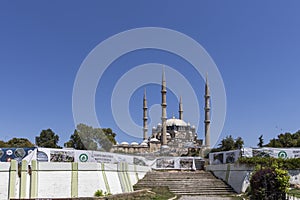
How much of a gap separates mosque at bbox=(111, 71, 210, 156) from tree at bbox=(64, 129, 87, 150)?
4656 millimetres

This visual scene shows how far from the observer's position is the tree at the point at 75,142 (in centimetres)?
4756

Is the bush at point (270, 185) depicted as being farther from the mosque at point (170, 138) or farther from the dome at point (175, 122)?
the dome at point (175, 122)

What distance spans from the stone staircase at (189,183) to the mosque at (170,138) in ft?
84.7

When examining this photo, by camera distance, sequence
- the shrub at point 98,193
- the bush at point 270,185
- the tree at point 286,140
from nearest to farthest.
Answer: the bush at point 270,185, the shrub at point 98,193, the tree at point 286,140

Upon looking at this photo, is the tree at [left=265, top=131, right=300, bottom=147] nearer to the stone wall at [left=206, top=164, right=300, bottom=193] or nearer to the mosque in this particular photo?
the mosque

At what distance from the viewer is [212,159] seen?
27188 mm

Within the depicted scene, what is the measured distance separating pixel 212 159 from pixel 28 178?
51.0ft

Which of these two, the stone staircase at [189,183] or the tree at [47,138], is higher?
the tree at [47,138]

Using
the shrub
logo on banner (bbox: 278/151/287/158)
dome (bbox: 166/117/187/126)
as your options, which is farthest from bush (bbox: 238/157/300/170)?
dome (bbox: 166/117/187/126)

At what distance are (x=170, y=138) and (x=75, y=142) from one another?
20.5m

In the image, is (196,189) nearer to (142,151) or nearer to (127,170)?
(127,170)

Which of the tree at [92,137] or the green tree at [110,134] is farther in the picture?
the green tree at [110,134]

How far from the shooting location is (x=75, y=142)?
159 feet

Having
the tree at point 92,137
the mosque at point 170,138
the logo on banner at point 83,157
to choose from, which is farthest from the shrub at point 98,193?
the mosque at point 170,138
